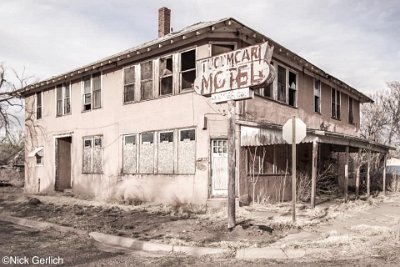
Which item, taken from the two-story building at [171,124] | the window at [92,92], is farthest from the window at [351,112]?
the window at [92,92]

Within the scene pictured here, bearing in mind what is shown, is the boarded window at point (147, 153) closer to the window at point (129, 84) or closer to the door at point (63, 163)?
the window at point (129, 84)

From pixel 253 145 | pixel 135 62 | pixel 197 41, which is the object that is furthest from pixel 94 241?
pixel 135 62

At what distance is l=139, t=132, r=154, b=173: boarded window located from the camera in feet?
51.4

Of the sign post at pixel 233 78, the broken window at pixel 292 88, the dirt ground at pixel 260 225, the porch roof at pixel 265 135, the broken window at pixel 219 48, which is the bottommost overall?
the dirt ground at pixel 260 225

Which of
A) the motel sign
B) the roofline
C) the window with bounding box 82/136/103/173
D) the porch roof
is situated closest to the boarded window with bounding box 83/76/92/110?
the roofline

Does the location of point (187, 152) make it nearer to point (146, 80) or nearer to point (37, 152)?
point (146, 80)

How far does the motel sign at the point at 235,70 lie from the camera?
374 inches

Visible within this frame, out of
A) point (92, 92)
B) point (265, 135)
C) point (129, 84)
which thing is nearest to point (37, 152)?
point (92, 92)

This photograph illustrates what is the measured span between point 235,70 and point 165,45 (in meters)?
5.71

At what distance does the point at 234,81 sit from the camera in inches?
391

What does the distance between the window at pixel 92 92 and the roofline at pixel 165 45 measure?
0.34 metres

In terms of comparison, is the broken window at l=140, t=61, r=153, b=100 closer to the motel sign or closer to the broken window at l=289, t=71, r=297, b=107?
the motel sign

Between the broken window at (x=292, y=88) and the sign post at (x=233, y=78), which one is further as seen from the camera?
the broken window at (x=292, y=88)

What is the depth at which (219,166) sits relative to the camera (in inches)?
543
